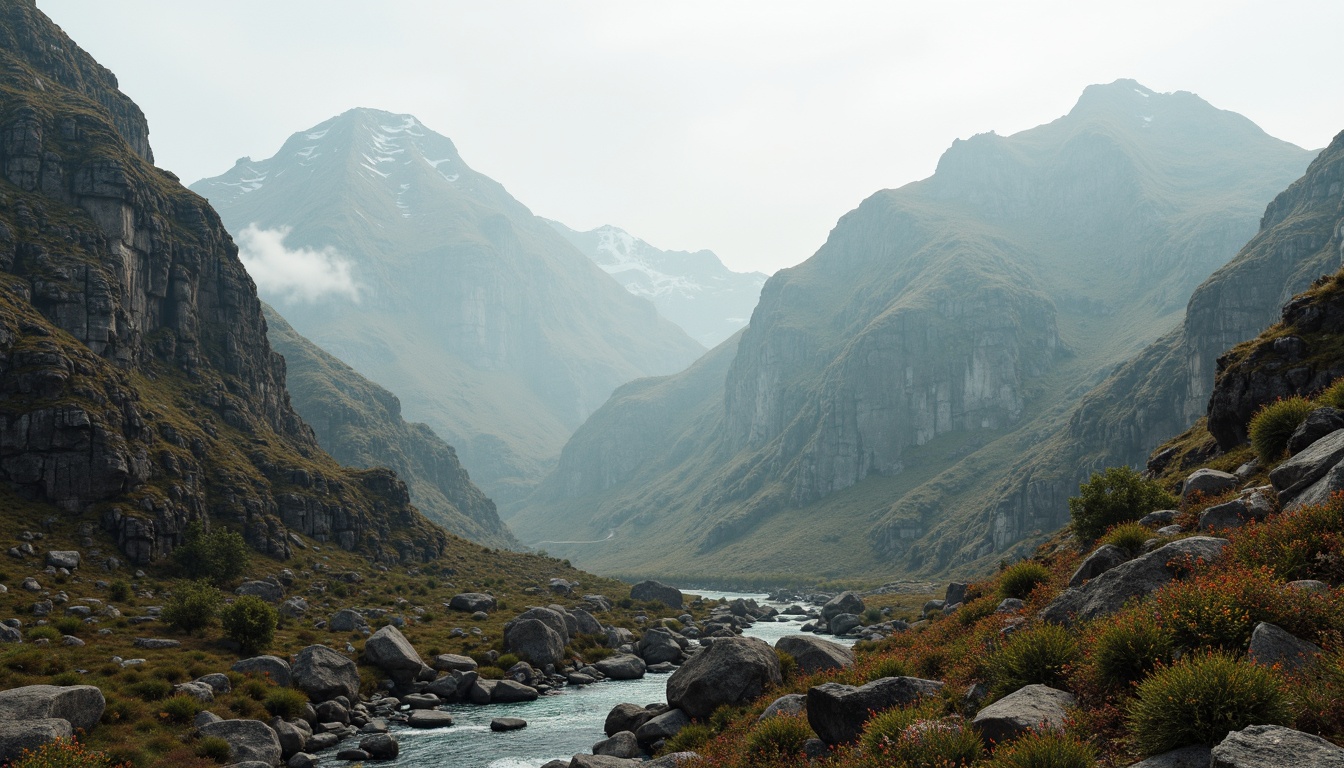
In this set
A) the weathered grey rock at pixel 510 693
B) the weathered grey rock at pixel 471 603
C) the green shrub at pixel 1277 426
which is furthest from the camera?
the weathered grey rock at pixel 471 603

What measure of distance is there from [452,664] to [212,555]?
3691 centimetres

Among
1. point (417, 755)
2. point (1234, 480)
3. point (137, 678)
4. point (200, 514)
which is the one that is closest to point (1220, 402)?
point (1234, 480)

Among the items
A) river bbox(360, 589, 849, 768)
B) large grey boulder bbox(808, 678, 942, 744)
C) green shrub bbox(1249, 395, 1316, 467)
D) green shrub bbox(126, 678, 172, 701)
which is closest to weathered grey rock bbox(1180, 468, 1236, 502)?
green shrub bbox(1249, 395, 1316, 467)

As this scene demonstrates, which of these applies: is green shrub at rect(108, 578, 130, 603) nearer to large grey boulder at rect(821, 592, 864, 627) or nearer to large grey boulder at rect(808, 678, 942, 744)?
large grey boulder at rect(808, 678, 942, 744)

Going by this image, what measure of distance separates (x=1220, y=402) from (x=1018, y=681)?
88.1 ft

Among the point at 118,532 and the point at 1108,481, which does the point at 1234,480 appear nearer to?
the point at 1108,481

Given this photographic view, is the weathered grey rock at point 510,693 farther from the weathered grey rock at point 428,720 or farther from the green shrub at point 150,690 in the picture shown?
the green shrub at point 150,690

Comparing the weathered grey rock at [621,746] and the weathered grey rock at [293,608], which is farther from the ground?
the weathered grey rock at [293,608]

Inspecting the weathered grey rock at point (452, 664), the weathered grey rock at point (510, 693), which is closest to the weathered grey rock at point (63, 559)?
the weathered grey rock at point (452, 664)

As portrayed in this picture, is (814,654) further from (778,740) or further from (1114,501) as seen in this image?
(1114,501)

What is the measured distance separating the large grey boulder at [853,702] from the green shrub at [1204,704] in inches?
360

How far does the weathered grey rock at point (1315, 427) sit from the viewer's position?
77.4 feet

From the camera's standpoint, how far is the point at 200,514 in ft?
296

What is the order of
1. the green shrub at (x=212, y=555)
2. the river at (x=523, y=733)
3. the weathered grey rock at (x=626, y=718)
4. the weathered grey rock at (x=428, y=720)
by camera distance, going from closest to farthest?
the river at (x=523, y=733) → the weathered grey rock at (x=626, y=718) → the weathered grey rock at (x=428, y=720) → the green shrub at (x=212, y=555)
